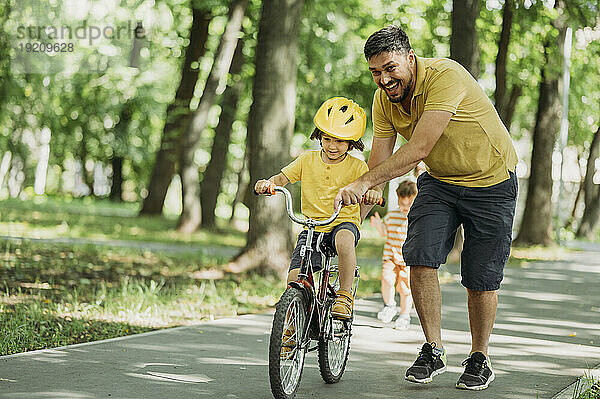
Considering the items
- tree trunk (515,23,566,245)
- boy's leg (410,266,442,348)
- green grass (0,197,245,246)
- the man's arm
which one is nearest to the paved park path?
boy's leg (410,266,442,348)

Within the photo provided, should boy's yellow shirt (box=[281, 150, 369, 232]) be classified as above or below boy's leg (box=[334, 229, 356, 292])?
above

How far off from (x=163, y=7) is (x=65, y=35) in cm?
283

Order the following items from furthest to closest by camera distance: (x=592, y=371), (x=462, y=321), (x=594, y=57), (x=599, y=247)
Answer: (x=599, y=247) → (x=594, y=57) → (x=462, y=321) → (x=592, y=371)

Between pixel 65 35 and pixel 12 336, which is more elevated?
pixel 65 35

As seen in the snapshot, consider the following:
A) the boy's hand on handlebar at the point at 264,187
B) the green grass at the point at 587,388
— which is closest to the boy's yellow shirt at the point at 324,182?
the boy's hand on handlebar at the point at 264,187

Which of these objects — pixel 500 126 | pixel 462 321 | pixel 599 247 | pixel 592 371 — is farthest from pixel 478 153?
pixel 599 247

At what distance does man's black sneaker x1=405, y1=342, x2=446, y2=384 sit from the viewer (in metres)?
5.80

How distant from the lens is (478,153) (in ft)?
18.6

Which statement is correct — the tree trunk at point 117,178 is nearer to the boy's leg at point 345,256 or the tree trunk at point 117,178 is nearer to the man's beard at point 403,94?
the boy's leg at point 345,256

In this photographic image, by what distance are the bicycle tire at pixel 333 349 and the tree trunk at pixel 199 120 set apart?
13100 mm

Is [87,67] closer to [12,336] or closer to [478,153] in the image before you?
[12,336]

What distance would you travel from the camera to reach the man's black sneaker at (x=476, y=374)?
5.91 m

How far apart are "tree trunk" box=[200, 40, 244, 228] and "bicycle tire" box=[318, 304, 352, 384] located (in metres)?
16.2

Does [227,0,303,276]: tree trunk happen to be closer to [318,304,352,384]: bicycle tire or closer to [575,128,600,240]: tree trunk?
[318,304,352,384]: bicycle tire
